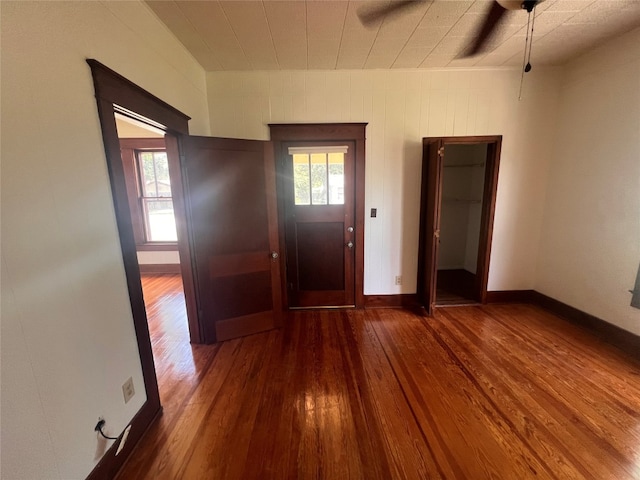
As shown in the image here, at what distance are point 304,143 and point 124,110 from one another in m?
1.69

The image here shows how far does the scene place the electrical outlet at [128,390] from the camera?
4.68 ft

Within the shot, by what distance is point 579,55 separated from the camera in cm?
250

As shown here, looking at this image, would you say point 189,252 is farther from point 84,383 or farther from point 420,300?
point 420,300

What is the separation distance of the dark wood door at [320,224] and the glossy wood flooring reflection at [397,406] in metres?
0.59

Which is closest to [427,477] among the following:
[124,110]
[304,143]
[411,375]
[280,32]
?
[411,375]

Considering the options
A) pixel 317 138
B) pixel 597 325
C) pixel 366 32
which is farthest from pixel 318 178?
pixel 597 325

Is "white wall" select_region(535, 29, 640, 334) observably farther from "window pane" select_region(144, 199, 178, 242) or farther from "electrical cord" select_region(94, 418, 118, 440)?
"window pane" select_region(144, 199, 178, 242)

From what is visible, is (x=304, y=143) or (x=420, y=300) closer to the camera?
(x=304, y=143)

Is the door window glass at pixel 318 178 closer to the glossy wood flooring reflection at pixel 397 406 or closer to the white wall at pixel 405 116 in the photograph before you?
the white wall at pixel 405 116

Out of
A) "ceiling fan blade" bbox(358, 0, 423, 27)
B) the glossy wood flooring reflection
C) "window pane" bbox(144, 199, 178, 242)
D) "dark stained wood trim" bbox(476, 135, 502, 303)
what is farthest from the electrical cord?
"window pane" bbox(144, 199, 178, 242)

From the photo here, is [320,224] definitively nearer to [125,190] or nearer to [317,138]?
[317,138]

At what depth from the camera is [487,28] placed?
2.04 metres

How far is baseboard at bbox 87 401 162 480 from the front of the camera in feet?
4.05

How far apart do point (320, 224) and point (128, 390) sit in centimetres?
217
